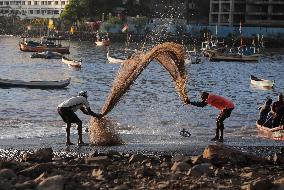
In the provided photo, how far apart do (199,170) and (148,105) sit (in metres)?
29.4

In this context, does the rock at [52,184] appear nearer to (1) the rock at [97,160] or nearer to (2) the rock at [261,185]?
(1) the rock at [97,160]

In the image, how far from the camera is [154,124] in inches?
1383

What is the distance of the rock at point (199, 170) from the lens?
57.4ft

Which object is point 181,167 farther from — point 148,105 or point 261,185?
point 148,105

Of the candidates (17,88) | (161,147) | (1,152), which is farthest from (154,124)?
(17,88)

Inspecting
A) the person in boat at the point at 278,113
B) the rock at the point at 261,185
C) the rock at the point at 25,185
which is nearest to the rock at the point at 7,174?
the rock at the point at 25,185

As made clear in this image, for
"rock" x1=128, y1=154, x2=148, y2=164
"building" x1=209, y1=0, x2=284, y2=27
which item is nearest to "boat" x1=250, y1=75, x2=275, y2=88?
"rock" x1=128, y1=154, x2=148, y2=164

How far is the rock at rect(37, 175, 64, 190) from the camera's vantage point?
585 inches

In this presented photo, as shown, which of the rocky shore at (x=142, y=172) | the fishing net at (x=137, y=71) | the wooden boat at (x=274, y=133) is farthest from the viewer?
the wooden boat at (x=274, y=133)

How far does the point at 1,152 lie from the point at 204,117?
18.1 m

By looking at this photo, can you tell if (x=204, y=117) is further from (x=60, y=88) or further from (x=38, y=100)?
(x=60, y=88)

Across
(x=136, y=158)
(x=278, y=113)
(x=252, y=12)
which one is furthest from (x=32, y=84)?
(x=252, y=12)

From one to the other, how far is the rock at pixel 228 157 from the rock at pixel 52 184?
20.1 ft

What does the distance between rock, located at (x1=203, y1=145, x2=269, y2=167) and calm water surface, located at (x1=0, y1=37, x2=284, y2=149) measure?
491cm
